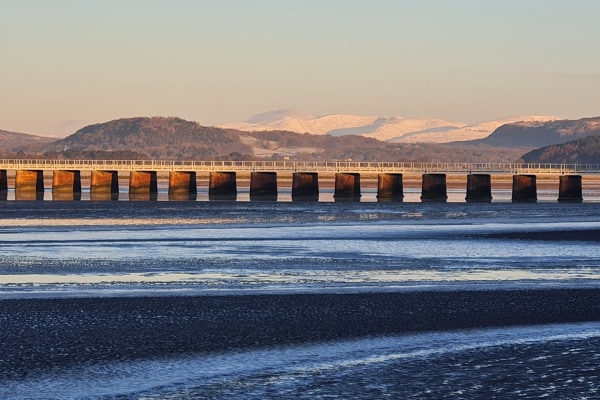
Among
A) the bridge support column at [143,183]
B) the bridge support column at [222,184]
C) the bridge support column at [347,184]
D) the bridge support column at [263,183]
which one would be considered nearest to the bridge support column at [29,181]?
the bridge support column at [143,183]

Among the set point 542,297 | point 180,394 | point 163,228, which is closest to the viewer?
point 180,394

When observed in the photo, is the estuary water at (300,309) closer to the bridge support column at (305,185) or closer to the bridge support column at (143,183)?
the bridge support column at (305,185)

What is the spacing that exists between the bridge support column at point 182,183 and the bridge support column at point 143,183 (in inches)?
83.2

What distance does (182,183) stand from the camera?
128 metres

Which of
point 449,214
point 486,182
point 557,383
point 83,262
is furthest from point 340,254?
point 486,182

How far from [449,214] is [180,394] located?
209ft

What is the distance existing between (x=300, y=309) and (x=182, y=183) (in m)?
98.8

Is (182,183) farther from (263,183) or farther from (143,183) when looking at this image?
(263,183)

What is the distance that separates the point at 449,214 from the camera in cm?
8275

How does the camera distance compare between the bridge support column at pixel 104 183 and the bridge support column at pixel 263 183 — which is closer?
the bridge support column at pixel 263 183

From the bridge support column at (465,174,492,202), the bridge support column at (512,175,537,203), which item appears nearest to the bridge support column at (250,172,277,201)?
the bridge support column at (465,174,492,202)

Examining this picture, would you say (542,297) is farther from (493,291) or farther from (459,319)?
(459,319)

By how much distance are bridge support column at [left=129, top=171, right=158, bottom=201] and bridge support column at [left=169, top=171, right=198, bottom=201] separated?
2.11 m

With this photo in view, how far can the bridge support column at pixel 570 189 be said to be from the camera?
117 m
